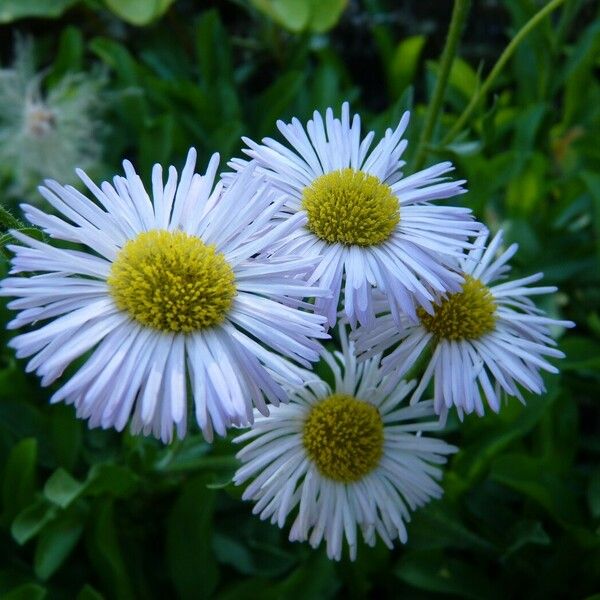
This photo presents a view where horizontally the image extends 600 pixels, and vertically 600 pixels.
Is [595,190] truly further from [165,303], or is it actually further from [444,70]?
[165,303]

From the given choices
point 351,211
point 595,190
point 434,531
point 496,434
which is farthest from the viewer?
point 595,190

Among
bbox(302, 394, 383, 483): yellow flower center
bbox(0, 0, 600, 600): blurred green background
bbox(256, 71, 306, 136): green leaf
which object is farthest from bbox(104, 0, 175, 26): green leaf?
bbox(302, 394, 383, 483): yellow flower center

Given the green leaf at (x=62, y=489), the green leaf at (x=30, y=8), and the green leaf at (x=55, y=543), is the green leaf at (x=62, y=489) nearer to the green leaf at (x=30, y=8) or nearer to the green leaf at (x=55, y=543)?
the green leaf at (x=55, y=543)

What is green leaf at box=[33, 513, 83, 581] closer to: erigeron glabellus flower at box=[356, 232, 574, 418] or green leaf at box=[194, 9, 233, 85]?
erigeron glabellus flower at box=[356, 232, 574, 418]

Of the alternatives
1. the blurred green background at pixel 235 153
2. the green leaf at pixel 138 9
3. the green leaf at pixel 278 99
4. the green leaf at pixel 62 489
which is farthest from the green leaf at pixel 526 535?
the green leaf at pixel 138 9

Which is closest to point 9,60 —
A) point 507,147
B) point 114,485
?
point 507,147

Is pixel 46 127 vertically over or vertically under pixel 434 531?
over

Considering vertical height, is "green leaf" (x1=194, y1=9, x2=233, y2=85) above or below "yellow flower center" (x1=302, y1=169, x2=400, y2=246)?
above

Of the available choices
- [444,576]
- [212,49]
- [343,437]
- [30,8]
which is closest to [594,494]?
[444,576]
